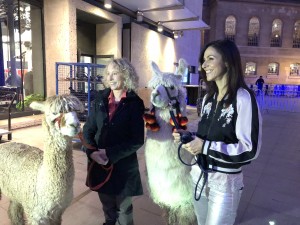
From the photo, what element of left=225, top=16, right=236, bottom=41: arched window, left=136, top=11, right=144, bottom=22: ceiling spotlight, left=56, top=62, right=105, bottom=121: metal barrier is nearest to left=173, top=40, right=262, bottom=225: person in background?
left=56, top=62, right=105, bottom=121: metal barrier

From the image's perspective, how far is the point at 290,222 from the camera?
2.56 m

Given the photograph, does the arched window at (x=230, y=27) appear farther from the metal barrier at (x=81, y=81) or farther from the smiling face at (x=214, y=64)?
the smiling face at (x=214, y=64)

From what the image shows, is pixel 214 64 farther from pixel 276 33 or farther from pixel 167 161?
pixel 276 33

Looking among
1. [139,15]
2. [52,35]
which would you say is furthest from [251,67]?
[52,35]

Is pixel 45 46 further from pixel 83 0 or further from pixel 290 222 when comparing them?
pixel 290 222

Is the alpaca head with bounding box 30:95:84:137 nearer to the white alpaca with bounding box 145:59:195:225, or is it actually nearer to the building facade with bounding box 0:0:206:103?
the white alpaca with bounding box 145:59:195:225

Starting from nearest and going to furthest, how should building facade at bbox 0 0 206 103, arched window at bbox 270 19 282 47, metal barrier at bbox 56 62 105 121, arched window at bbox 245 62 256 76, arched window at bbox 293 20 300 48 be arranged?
metal barrier at bbox 56 62 105 121 < building facade at bbox 0 0 206 103 < arched window at bbox 245 62 256 76 < arched window at bbox 270 19 282 47 < arched window at bbox 293 20 300 48

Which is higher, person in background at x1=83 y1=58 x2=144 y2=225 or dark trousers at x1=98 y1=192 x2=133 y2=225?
person in background at x1=83 y1=58 x2=144 y2=225

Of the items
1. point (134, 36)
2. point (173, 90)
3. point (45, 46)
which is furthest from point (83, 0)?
point (173, 90)

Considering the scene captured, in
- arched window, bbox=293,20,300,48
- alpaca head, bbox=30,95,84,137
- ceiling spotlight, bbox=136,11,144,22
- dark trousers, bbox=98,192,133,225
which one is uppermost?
arched window, bbox=293,20,300,48

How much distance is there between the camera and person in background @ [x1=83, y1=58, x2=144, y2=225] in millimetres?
1756

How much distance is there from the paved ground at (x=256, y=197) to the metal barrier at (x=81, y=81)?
1037 millimetres

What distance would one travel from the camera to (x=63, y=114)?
4.85 ft

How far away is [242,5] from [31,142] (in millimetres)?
28056
